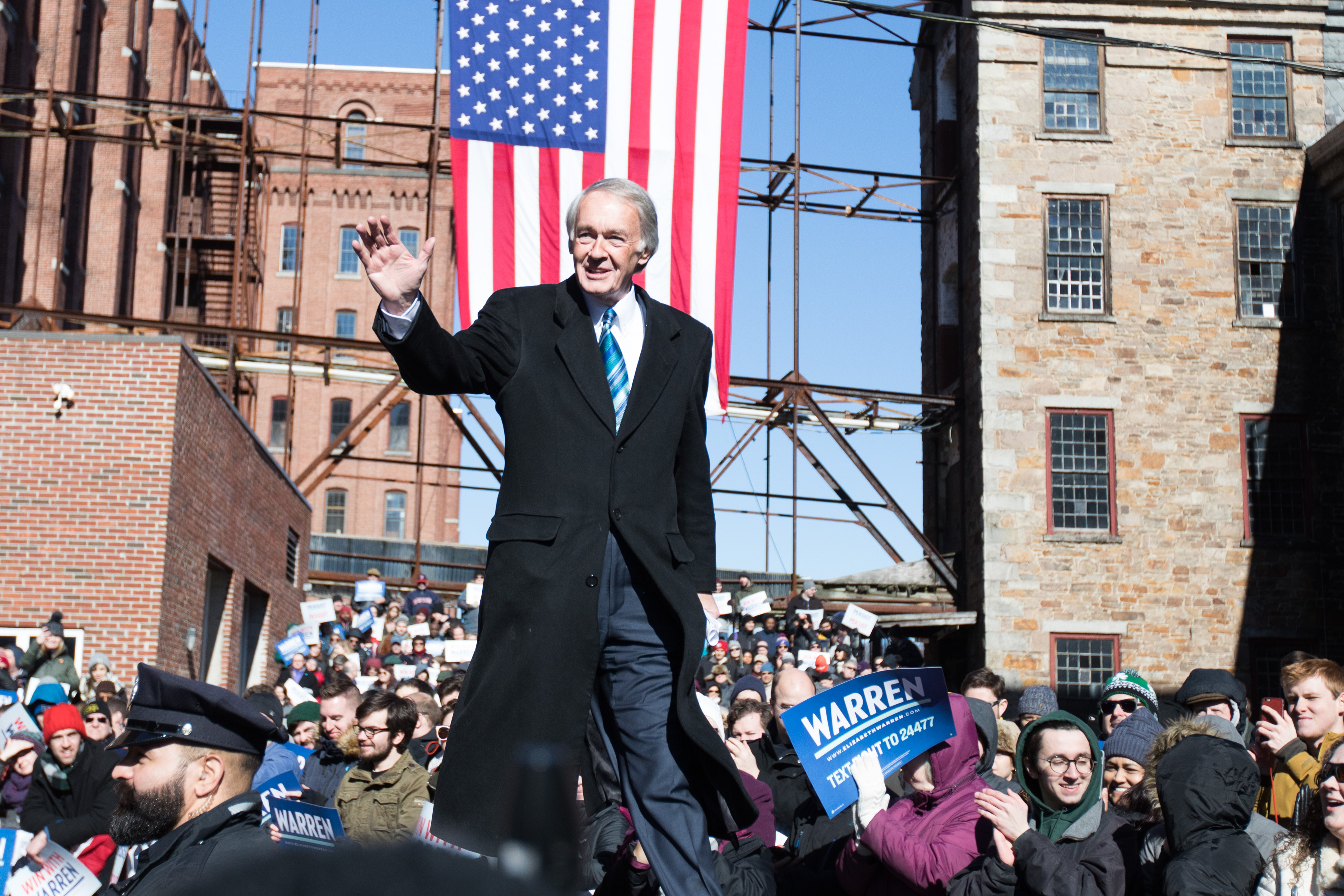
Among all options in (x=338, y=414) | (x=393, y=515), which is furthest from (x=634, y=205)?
(x=338, y=414)

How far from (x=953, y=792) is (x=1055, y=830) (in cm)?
41

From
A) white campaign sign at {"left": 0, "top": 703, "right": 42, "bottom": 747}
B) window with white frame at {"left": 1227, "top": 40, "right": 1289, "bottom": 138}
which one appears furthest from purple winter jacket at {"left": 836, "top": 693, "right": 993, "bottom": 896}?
window with white frame at {"left": 1227, "top": 40, "right": 1289, "bottom": 138}

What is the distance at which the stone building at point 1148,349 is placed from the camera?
24.7 m

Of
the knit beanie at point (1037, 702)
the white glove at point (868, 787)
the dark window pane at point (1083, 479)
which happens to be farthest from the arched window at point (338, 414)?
the white glove at point (868, 787)

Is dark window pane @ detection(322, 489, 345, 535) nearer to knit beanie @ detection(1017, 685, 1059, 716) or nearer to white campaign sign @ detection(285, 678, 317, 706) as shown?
white campaign sign @ detection(285, 678, 317, 706)

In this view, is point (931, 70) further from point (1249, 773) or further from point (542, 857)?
point (542, 857)

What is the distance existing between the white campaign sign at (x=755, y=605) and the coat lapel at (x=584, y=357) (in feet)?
55.2

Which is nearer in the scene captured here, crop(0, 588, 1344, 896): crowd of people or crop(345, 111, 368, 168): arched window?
crop(0, 588, 1344, 896): crowd of people

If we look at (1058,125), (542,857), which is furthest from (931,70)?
(542,857)

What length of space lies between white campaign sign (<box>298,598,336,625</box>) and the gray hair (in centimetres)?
1558

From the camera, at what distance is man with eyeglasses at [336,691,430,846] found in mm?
6949

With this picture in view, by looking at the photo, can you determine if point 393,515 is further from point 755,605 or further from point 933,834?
point 933,834

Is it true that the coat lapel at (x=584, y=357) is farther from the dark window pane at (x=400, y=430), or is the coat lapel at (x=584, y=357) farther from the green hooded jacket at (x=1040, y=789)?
the dark window pane at (x=400, y=430)

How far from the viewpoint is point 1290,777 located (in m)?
6.05
